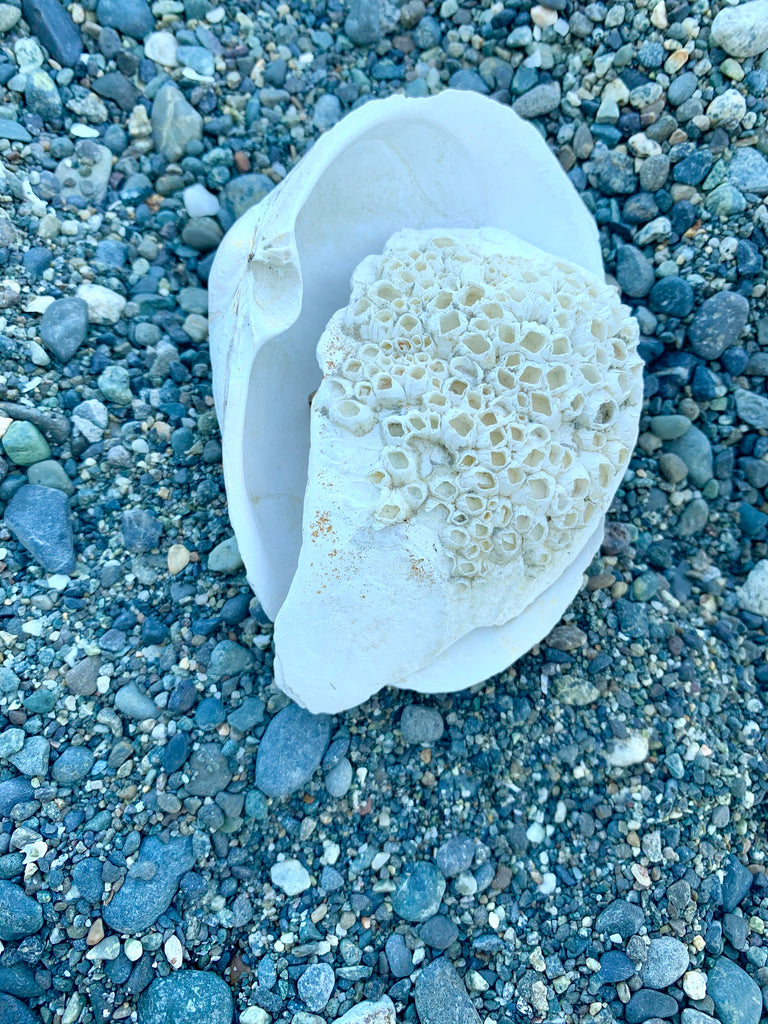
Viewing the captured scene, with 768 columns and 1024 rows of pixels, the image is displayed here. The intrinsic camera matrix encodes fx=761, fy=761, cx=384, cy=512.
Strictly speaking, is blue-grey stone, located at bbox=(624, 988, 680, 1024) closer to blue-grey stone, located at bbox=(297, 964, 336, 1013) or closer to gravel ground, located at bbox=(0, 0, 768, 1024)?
gravel ground, located at bbox=(0, 0, 768, 1024)

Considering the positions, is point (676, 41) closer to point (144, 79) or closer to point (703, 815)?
point (144, 79)

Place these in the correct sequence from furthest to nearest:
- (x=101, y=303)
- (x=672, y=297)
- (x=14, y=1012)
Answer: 1. (x=672, y=297)
2. (x=101, y=303)
3. (x=14, y=1012)

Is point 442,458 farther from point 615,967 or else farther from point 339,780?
point 615,967

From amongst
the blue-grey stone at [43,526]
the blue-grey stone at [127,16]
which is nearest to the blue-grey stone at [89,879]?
the blue-grey stone at [43,526]

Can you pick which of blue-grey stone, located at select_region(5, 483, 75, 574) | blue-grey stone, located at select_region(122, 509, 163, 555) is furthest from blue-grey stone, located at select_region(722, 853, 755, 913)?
blue-grey stone, located at select_region(5, 483, 75, 574)

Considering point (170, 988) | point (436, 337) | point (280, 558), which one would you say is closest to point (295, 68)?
point (436, 337)

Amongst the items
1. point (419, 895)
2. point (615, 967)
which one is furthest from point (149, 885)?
point (615, 967)
